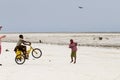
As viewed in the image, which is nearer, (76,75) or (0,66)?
(76,75)

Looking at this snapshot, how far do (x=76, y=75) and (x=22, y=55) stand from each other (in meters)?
5.59

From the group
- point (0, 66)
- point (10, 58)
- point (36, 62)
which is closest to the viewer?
point (0, 66)

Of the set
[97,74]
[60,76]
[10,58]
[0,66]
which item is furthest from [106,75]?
[10,58]

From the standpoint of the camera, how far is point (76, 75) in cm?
1944

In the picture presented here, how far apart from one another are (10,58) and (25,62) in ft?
9.72

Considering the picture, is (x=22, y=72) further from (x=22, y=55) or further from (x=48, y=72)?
(x=22, y=55)

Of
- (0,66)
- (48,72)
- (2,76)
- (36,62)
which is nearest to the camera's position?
(2,76)

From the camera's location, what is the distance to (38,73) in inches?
788

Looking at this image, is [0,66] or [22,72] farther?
[0,66]

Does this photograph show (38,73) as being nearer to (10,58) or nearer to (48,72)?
(48,72)

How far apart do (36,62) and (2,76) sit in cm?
673

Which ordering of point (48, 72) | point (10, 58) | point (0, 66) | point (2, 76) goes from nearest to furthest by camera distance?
point (2, 76) < point (48, 72) < point (0, 66) < point (10, 58)

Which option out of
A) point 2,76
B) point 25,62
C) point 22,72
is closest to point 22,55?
point 25,62

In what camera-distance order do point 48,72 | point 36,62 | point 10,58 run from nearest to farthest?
point 48,72, point 36,62, point 10,58
